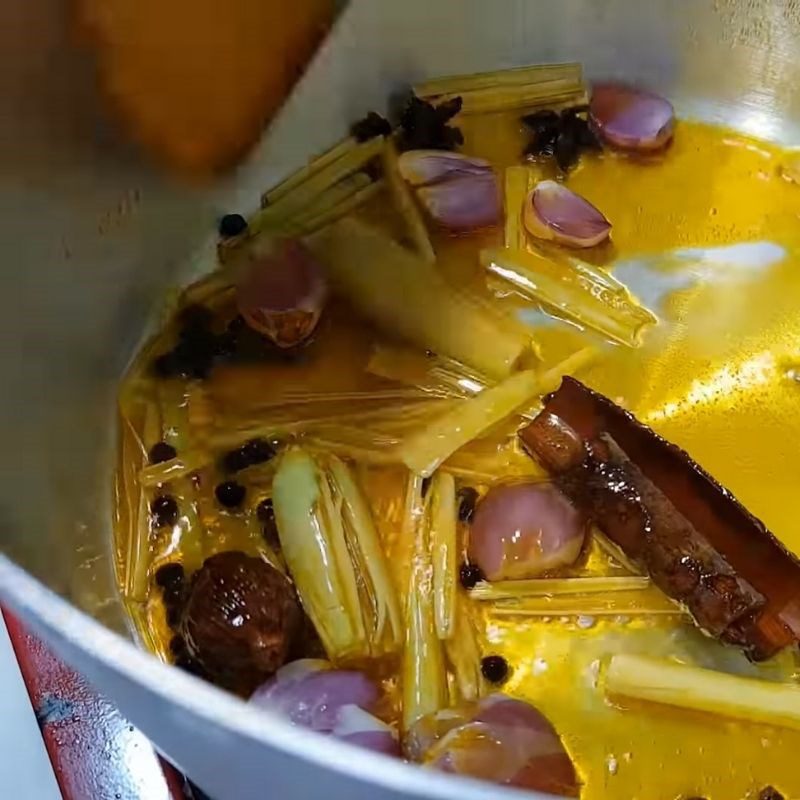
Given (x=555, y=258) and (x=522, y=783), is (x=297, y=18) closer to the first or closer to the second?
(x=555, y=258)

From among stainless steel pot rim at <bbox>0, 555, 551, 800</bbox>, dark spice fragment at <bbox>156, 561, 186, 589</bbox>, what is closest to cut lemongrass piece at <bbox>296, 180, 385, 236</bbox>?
dark spice fragment at <bbox>156, 561, 186, 589</bbox>

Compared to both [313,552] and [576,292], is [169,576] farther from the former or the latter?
[576,292]

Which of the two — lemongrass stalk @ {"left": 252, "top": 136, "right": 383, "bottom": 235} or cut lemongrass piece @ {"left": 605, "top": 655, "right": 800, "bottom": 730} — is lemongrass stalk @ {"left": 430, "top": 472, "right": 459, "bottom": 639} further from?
lemongrass stalk @ {"left": 252, "top": 136, "right": 383, "bottom": 235}

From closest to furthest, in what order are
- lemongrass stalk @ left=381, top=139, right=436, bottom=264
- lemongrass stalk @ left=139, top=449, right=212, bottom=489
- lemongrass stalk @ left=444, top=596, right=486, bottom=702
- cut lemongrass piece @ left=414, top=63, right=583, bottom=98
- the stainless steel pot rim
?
1. the stainless steel pot rim
2. lemongrass stalk @ left=444, top=596, right=486, bottom=702
3. lemongrass stalk @ left=139, top=449, right=212, bottom=489
4. lemongrass stalk @ left=381, top=139, right=436, bottom=264
5. cut lemongrass piece @ left=414, top=63, right=583, bottom=98

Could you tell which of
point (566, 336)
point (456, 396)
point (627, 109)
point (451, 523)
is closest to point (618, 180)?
point (627, 109)

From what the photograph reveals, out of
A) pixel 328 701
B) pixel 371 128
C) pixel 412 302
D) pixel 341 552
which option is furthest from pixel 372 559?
pixel 371 128
